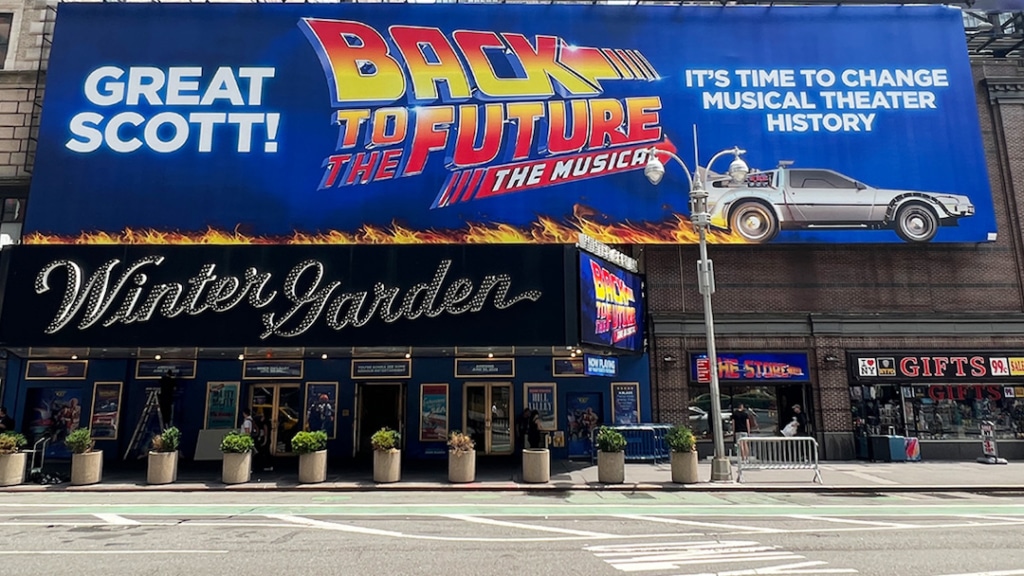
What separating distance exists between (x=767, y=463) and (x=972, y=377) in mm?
11171

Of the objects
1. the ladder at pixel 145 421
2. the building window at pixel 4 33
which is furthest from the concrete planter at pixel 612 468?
the building window at pixel 4 33

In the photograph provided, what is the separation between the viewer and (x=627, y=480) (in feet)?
52.6

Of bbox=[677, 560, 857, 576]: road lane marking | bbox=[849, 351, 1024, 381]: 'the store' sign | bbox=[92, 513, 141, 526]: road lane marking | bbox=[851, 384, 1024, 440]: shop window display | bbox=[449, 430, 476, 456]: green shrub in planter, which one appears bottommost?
bbox=[92, 513, 141, 526]: road lane marking

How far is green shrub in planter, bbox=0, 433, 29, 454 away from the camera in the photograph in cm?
1539

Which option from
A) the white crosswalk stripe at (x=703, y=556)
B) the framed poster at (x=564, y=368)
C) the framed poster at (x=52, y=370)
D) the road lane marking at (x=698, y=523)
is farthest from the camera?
the framed poster at (x=564, y=368)

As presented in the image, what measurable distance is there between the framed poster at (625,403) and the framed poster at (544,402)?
211 centimetres

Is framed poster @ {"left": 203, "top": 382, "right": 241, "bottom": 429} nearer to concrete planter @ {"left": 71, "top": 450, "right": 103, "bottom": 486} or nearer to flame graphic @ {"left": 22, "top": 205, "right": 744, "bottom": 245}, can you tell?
concrete planter @ {"left": 71, "top": 450, "right": 103, "bottom": 486}

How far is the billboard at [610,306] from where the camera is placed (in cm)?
1689

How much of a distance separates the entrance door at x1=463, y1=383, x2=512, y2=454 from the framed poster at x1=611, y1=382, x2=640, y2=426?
3735 mm

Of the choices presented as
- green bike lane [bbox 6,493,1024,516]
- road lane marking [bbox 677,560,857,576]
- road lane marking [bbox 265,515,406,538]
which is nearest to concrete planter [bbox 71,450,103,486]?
green bike lane [bbox 6,493,1024,516]

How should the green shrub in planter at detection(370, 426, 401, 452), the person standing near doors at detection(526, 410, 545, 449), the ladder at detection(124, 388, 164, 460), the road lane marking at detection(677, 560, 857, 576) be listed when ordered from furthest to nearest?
1. the ladder at detection(124, 388, 164, 460)
2. the person standing near doors at detection(526, 410, 545, 449)
3. the green shrub in planter at detection(370, 426, 401, 452)
4. the road lane marking at detection(677, 560, 857, 576)

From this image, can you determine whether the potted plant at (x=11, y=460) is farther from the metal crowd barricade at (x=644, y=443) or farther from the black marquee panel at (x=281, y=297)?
the metal crowd barricade at (x=644, y=443)

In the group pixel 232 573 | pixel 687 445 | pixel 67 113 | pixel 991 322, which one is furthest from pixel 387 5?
pixel 991 322

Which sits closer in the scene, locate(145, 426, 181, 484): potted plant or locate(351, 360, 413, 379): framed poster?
locate(145, 426, 181, 484): potted plant
